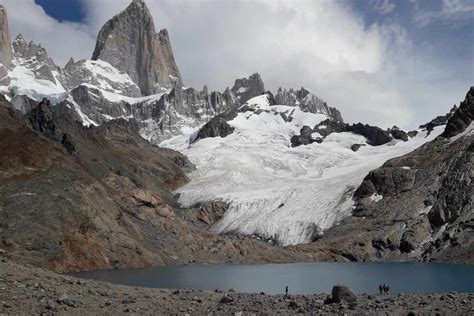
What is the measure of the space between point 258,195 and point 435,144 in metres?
51.2

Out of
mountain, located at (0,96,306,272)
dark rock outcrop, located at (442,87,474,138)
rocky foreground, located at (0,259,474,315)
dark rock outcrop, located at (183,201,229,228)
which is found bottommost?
rocky foreground, located at (0,259,474,315)

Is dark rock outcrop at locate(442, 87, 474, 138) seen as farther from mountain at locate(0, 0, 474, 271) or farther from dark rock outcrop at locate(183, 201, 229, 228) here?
dark rock outcrop at locate(183, 201, 229, 228)

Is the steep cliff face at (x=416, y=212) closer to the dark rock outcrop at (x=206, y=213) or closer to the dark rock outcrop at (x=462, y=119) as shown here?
the dark rock outcrop at (x=462, y=119)

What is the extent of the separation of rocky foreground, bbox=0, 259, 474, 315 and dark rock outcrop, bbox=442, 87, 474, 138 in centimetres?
12988

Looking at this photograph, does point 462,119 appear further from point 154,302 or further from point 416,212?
point 154,302

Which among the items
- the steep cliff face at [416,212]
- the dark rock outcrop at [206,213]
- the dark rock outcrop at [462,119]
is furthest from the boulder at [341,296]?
the dark rock outcrop at [462,119]

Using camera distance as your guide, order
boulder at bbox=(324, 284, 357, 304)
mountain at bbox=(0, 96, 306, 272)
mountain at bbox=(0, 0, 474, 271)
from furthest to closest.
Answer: mountain at bbox=(0, 0, 474, 271), mountain at bbox=(0, 96, 306, 272), boulder at bbox=(324, 284, 357, 304)

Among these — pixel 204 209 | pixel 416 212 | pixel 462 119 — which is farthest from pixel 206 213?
pixel 462 119

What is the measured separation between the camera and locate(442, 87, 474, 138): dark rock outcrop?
6132 inches

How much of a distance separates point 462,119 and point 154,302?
142m

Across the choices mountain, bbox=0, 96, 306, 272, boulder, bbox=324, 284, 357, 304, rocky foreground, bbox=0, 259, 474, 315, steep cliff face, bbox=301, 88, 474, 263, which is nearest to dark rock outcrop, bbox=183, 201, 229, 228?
mountain, bbox=0, 96, 306, 272

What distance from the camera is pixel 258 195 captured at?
17488cm

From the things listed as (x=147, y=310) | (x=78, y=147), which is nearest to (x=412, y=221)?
(x=78, y=147)

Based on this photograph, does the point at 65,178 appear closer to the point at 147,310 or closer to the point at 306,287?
the point at 306,287
